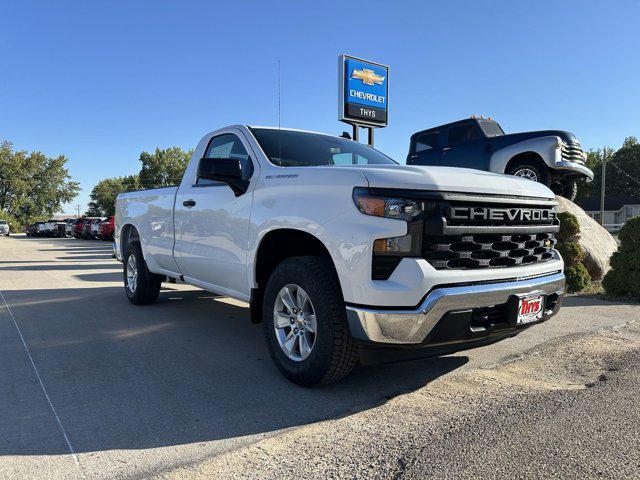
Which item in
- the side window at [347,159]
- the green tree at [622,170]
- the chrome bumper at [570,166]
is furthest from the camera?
the green tree at [622,170]

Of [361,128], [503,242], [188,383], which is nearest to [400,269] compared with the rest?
→ [503,242]

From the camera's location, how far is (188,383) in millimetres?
3721

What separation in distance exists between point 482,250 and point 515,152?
671 cm

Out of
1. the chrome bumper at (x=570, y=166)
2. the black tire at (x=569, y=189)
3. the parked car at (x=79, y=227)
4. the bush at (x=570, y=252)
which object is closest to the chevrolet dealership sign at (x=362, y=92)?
the black tire at (x=569, y=189)

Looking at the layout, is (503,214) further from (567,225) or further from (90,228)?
(90,228)

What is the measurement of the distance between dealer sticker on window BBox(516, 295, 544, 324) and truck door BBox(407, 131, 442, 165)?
8.06 meters

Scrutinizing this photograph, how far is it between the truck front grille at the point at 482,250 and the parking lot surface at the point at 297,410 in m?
0.93

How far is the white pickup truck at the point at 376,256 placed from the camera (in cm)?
297

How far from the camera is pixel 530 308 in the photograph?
3.36 m

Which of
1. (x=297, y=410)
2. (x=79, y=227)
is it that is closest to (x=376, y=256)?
(x=297, y=410)

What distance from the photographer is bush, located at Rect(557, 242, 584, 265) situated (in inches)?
317

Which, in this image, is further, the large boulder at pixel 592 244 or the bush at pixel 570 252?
the large boulder at pixel 592 244

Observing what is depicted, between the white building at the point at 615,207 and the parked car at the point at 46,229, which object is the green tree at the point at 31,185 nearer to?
the parked car at the point at 46,229

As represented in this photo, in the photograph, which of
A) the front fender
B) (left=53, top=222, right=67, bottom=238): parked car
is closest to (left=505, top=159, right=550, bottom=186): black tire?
the front fender
